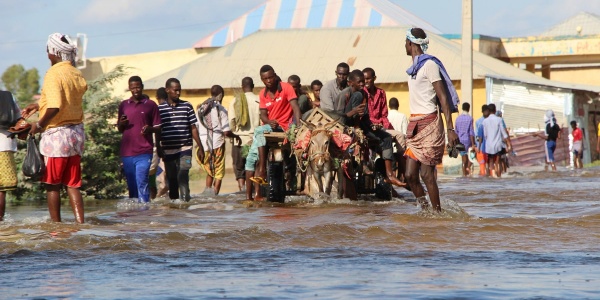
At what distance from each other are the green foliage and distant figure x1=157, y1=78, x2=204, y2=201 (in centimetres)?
264

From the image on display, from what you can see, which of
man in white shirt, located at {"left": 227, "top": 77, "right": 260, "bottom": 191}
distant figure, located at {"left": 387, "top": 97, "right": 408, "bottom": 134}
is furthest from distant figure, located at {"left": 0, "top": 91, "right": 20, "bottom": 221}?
distant figure, located at {"left": 387, "top": 97, "right": 408, "bottom": 134}

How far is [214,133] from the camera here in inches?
658

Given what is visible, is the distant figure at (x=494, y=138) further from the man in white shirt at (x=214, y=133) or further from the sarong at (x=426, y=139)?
the sarong at (x=426, y=139)

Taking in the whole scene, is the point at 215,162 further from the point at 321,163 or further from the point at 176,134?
the point at 321,163

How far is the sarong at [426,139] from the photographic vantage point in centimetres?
1091

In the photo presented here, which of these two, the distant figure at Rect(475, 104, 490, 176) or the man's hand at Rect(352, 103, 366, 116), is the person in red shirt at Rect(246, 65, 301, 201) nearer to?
the man's hand at Rect(352, 103, 366, 116)

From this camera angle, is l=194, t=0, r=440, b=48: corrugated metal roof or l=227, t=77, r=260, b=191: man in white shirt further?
l=194, t=0, r=440, b=48: corrugated metal roof

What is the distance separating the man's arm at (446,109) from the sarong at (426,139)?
0.63 ft

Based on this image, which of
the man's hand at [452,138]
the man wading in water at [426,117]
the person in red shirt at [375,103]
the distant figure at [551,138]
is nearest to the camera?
the man's hand at [452,138]

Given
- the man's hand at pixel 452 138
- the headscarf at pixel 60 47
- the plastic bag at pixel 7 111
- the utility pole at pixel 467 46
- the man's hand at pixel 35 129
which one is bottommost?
the man's hand at pixel 452 138

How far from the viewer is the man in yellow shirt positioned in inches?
392

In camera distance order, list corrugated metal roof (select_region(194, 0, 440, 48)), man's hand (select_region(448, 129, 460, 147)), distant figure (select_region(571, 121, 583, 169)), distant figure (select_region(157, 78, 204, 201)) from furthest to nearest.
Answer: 1. corrugated metal roof (select_region(194, 0, 440, 48))
2. distant figure (select_region(571, 121, 583, 169))
3. distant figure (select_region(157, 78, 204, 201))
4. man's hand (select_region(448, 129, 460, 147))

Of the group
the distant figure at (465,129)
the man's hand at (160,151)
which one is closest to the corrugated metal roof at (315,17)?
the distant figure at (465,129)

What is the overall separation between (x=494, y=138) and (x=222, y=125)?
928 centimetres
